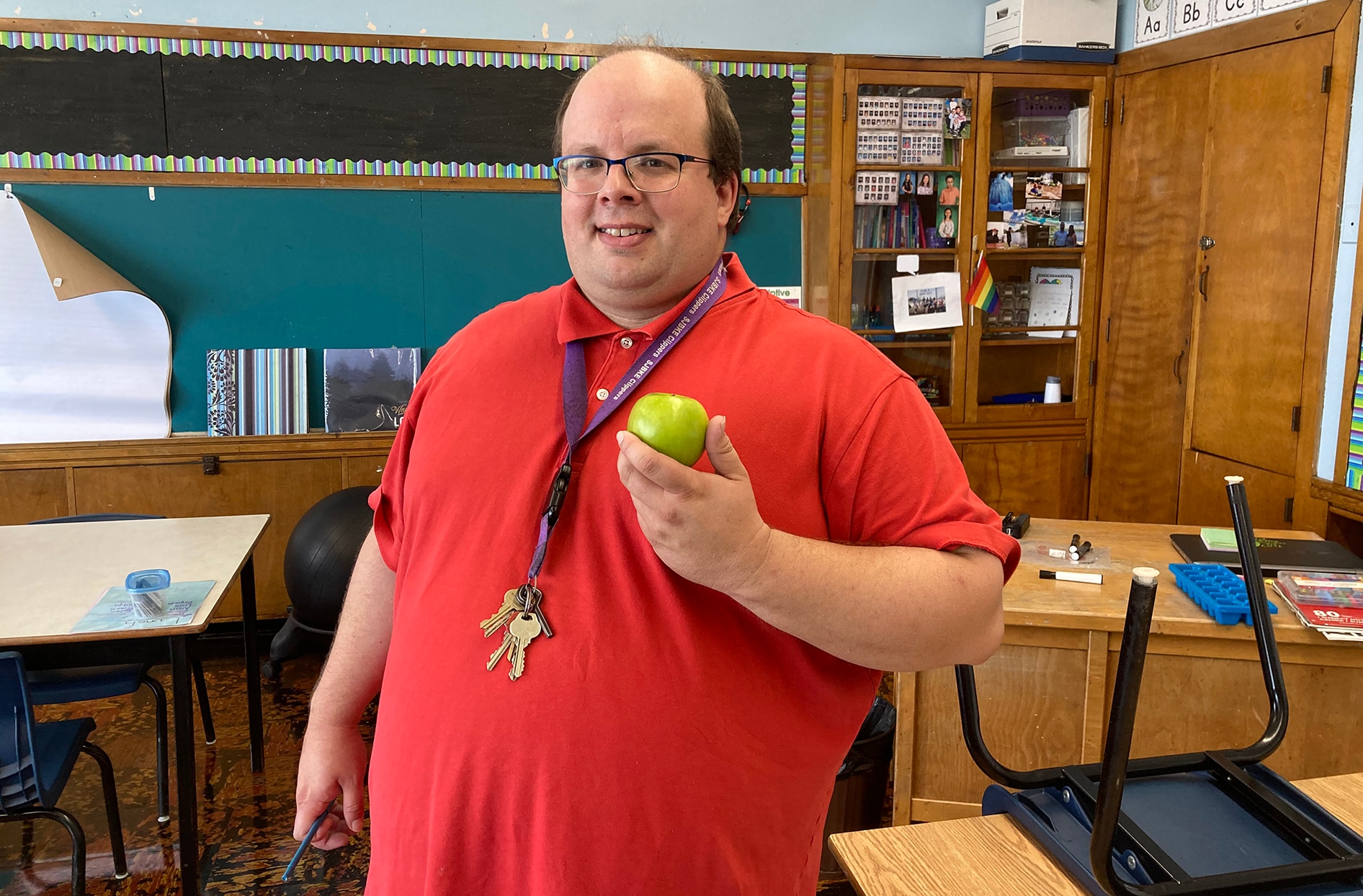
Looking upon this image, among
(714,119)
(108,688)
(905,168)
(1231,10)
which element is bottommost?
(108,688)

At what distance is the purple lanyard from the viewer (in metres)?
1.04

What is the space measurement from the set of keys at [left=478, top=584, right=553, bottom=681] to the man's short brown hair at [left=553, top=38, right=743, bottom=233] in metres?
0.55

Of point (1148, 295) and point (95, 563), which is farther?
point (1148, 295)

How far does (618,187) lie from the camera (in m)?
1.11

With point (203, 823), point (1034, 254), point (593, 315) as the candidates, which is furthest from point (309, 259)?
point (593, 315)

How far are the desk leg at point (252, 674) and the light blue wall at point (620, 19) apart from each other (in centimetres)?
233

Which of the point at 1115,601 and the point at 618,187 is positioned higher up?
the point at 618,187

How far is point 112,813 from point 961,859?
220 centimetres

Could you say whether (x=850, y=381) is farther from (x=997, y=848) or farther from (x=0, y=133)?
(x=0, y=133)

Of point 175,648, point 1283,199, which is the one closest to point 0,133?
point 175,648

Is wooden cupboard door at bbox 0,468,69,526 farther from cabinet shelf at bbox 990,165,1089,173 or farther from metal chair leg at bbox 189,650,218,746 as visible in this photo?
cabinet shelf at bbox 990,165,1089,173

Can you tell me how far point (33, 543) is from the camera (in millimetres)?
2879

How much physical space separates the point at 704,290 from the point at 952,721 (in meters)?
1.60

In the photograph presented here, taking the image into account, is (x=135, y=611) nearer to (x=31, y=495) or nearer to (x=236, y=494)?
(x=236, y=494)
